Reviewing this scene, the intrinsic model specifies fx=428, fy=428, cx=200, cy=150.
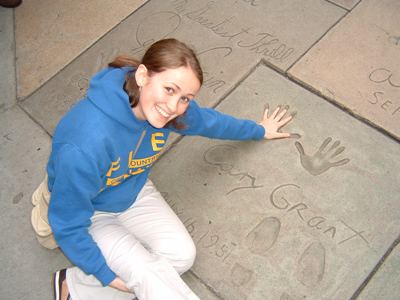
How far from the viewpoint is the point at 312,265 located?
1691 mm

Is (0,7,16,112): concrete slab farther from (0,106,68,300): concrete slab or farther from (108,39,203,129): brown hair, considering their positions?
(108,39,203,129): brown hair

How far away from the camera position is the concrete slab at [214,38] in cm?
225

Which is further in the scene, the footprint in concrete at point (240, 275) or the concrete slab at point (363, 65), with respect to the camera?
the concrete slab at point (363, 65)

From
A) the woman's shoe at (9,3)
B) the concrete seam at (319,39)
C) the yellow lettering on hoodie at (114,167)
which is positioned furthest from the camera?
the woman's shoe at (9,3)

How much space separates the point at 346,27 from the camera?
2299 millimetres

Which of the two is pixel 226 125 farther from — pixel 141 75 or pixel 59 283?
pixel 59 283

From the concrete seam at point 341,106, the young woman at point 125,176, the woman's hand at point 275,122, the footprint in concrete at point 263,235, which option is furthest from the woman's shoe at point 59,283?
the concrete seam at point 341,106

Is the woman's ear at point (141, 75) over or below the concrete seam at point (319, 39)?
below

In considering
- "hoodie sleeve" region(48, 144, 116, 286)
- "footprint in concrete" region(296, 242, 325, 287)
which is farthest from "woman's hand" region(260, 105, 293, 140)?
"hoodie sleeve" region(48, 144, 116, 286)

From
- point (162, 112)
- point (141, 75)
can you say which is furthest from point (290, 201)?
point (141, 75)

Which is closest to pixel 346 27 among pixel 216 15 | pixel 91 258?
pixel 216 15

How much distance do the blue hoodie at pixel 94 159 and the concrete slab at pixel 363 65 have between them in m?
0.88

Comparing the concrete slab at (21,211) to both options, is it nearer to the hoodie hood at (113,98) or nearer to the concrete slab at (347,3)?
the hoodie hood at (113,98)

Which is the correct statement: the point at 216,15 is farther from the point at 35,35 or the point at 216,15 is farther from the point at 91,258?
the point at 91,258
